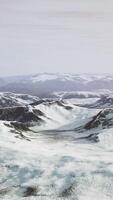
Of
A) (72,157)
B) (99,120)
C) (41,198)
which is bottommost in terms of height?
(41,198)

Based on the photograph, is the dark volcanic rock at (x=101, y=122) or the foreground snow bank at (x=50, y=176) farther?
the dark volcanic rock at (x=101, y=122)

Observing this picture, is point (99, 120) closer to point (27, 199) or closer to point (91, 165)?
point (91, 165)

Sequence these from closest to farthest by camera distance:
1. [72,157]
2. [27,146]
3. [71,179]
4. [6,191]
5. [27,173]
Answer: [6,191] < [71,179] < [27,173] < [72,157] < [27,146]

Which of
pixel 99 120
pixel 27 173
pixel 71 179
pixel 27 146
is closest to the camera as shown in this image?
pixel 71 179

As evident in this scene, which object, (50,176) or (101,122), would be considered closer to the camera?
(50,176)

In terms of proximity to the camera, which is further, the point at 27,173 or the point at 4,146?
the point at 4,146

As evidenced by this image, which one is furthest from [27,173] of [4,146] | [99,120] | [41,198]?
[99,120]

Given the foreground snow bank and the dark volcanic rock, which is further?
the dark volcanic rock

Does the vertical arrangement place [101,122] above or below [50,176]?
above

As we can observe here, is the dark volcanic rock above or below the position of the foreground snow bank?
above

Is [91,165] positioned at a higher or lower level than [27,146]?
lower

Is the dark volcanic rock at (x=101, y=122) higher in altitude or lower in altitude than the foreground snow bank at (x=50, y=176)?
higher
